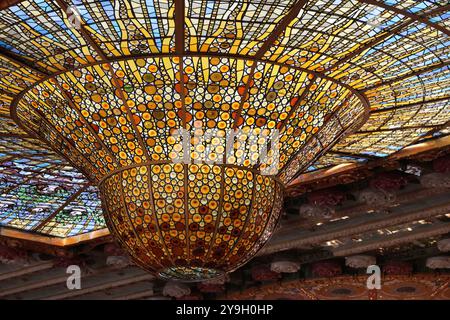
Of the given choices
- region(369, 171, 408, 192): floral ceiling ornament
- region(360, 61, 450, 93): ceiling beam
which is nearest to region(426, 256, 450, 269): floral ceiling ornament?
region(369, 171, 408, 192): floral ceiling ornament

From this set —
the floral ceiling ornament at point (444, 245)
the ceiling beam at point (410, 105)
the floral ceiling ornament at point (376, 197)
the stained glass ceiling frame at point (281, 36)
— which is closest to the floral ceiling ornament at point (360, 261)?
the floral ceiling ornament at point (444, 245)

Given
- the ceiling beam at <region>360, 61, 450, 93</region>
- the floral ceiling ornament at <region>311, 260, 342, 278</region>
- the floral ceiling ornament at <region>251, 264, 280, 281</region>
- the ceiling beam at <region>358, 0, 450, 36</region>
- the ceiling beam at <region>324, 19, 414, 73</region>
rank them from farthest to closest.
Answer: the floral ceiling ornament at <region>251, 264, 280, 281</region>, the floral ceiling ornament at <region>311, 260, 342, 278</region>, the ceiling beam at <region>360, 61, 450, 93</region>, the ceiling beam at <region>324, 19, 414, 73</region>, the ceiling beam at <region>358, 0, 450, 36</region>

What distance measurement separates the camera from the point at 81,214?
40.6 ft

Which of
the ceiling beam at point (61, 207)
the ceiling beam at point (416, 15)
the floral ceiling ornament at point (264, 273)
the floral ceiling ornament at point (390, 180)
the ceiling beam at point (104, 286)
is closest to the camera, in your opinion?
the ceiling beam at point (416, 15)

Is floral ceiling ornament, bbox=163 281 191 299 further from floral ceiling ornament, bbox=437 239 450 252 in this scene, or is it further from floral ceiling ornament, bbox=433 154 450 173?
floral ceiling ornament, bbox=433 154 450 173

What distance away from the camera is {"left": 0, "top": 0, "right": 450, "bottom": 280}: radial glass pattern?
621 centimetres

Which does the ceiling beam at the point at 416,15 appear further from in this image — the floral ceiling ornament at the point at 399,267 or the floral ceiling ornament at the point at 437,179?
the floral ceiling ornament at the point at 399,267

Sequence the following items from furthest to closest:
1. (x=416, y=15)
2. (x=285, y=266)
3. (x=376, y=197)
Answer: (x=285, y=266)
(x=376, y=197)
(x=416, y=15)

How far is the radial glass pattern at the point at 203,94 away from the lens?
20.4 ft

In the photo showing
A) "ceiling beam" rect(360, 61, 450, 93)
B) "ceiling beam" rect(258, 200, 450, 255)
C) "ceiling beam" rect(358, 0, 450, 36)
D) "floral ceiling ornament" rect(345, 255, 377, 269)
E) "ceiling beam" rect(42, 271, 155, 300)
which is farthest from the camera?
"ceiling beam" rect(42, 271, 155, 300)

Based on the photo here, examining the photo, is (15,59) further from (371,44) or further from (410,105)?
(410,105)

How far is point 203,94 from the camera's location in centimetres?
689

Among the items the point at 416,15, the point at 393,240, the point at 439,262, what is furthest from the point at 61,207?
the point at 416,15
